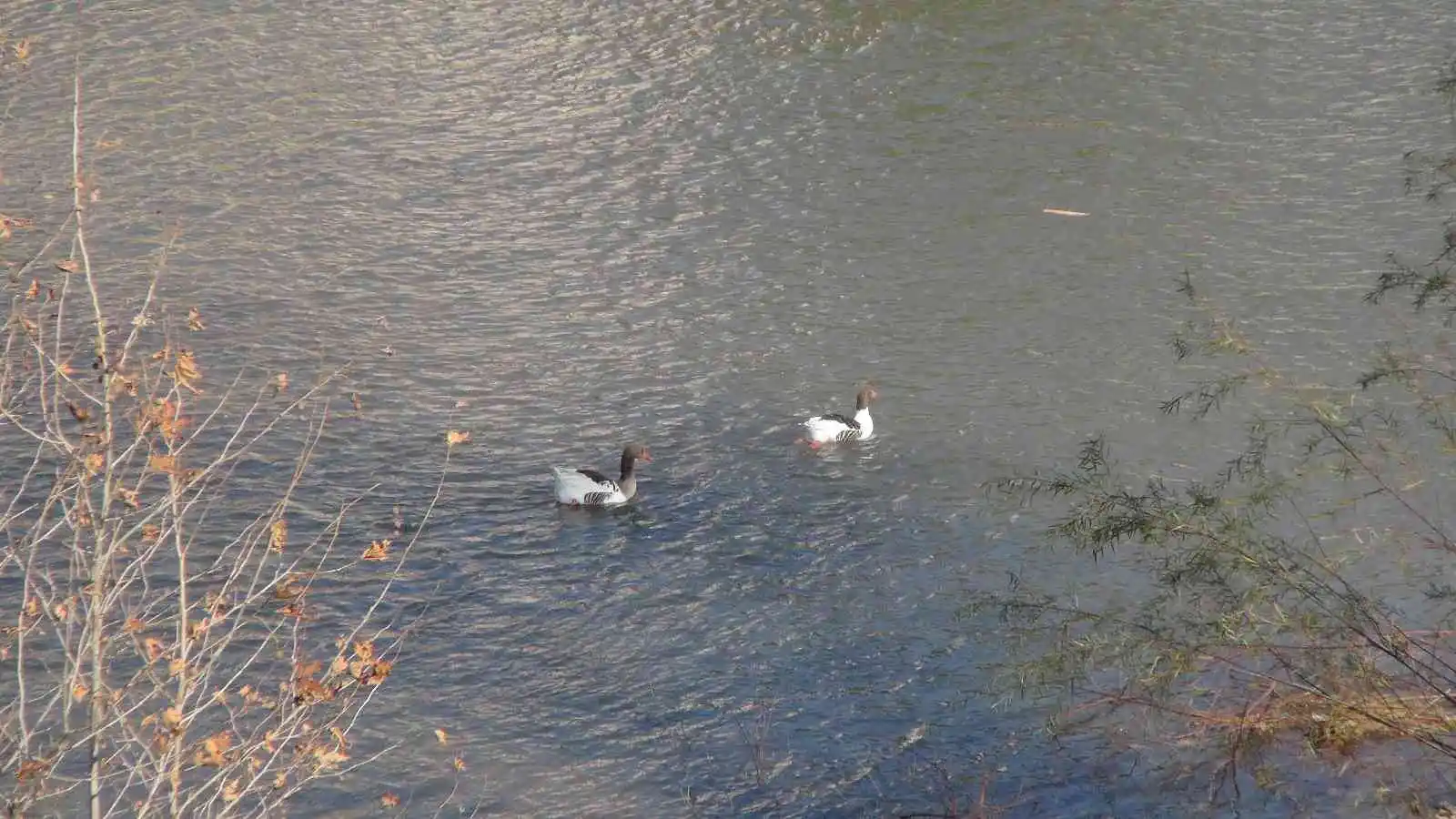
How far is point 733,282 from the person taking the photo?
2059 centimetres

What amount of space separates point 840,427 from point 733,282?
4311 mm

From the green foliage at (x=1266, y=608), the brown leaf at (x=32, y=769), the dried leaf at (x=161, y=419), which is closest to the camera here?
the brown leaf at (x=32, y=769)

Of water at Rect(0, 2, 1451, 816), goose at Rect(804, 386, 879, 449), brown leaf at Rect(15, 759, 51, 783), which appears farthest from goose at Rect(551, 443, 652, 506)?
brown leaf at Rect(15, 759, 51, 783)

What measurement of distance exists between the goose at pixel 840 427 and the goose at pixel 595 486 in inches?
71.6

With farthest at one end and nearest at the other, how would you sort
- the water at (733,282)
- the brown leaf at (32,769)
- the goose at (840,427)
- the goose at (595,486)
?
the goose at (840,427), the goose at (595,486), the water at (733,282), the brown leaf at (32,769)

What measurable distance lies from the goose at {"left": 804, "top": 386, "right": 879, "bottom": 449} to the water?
36cm

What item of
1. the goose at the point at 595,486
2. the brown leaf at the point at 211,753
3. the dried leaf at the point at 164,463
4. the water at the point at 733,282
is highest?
the dried leaf at the point at 164,463

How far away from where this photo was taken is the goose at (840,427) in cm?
1670

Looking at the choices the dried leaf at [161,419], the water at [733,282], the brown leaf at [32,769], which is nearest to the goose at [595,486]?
the water at [733,282]

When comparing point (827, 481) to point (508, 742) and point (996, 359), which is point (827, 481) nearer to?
point (996, 359)

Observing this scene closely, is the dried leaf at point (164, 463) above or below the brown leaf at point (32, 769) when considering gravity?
above

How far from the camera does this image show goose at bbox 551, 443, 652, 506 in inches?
607

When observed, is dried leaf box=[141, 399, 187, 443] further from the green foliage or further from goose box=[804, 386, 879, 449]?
goose box=[804, 386, 879, 449]

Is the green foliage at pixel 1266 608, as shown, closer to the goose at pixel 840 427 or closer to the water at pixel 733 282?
the water at pixel 733 282
